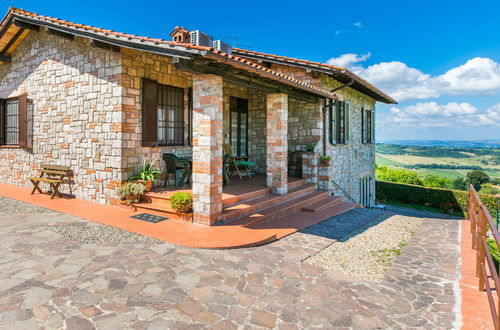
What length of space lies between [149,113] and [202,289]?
533 cm

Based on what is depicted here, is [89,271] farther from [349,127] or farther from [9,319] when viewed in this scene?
[349,127]

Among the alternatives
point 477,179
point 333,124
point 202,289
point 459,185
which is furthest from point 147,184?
point 477,179

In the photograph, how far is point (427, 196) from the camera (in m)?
18.1

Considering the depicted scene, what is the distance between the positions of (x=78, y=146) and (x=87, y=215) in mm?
2411

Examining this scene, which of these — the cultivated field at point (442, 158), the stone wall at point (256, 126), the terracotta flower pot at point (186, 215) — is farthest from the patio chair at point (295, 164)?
the cultivated field at point (442, 158)

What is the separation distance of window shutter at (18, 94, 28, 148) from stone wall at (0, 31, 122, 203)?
0.38 feet

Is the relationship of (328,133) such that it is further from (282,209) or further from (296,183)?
(282,209)

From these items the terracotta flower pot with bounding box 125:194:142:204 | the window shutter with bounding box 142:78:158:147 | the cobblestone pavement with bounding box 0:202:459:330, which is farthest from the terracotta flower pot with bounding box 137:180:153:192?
the cobblestone pavement with bounding box 0:202:459:330

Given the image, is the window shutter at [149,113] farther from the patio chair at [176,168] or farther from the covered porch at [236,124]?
the covered porch at [236,124]

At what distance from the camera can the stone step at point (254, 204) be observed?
20.3 feet

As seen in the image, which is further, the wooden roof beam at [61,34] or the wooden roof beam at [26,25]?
the wooden roof beam at [26,25]

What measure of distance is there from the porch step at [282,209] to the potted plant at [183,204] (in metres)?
0.87

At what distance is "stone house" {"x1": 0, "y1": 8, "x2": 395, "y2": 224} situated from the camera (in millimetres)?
Answer: 5766

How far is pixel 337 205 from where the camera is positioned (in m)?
8.91
